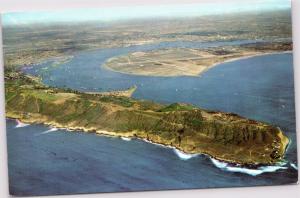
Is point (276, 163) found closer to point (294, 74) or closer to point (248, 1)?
point (294, 74)

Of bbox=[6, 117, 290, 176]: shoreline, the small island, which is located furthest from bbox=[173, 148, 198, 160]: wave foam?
the small island

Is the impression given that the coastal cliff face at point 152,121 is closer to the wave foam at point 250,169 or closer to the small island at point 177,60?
the wave foam at point 250,169

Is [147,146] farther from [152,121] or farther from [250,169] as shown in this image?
[250,169]

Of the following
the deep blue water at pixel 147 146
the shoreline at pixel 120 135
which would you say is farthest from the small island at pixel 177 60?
the shoreline at pixel 120 135

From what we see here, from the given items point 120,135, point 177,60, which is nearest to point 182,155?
point 120,135

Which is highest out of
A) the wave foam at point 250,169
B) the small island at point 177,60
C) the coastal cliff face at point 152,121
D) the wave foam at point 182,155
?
the small island at point 177,60

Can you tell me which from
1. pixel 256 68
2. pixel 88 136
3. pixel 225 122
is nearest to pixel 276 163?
pixel 225 122
